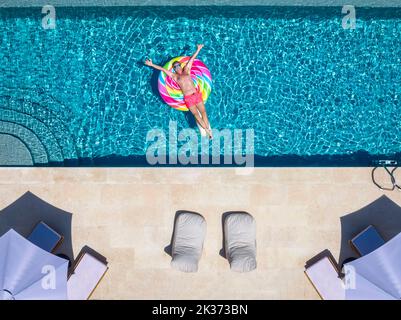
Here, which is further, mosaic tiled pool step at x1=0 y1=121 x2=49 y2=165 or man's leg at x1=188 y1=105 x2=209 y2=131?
mosaic tiled pool step at x1=0 y1=121 x2=49 y2=165

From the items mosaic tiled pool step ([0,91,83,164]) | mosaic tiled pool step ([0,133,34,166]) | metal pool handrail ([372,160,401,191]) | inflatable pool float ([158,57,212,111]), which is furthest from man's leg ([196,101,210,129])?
mosaic tiled pool step ([0,133,34,166])

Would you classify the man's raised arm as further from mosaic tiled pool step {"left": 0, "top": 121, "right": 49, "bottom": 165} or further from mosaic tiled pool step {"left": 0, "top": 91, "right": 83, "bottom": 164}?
mosaic tiled pool step {"left": 0, "top": 121, "right": 49, "bottom": 165}

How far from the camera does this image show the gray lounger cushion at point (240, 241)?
280 inches

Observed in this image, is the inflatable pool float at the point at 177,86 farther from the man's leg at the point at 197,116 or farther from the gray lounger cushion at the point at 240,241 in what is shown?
the gray lounger cushion at the point at 240,241

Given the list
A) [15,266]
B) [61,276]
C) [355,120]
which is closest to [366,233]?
[355,120]

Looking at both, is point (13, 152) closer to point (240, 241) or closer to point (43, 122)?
point (43, 122)

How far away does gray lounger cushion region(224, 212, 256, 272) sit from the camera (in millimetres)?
7117

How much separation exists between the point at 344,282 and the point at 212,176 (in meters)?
3.29

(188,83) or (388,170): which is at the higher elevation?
(188,83)

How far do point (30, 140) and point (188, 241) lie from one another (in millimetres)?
4118

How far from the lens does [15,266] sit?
6.59 meters

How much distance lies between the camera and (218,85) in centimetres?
838

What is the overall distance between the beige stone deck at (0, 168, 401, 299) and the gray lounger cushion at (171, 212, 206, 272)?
29cm

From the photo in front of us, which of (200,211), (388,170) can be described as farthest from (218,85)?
(388,170)
